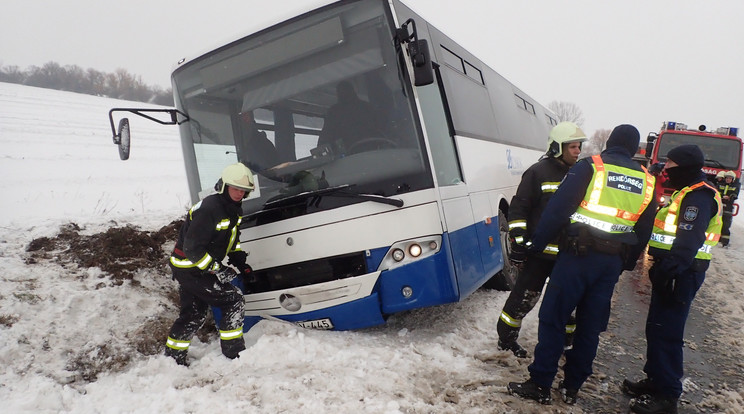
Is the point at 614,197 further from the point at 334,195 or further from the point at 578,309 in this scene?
the point at 334,195

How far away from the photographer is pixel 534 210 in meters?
3.90

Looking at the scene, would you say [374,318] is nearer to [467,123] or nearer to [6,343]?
[467,123]

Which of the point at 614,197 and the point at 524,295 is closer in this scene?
the point at 614,197

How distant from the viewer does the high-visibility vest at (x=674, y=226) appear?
126 inches

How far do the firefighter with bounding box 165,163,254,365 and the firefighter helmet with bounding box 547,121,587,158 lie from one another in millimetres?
2658

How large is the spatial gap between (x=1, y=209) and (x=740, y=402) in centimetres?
1140

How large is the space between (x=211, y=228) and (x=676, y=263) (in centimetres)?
353

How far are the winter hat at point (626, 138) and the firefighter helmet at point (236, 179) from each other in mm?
2878

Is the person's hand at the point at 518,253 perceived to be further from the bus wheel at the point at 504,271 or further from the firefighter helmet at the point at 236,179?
the firefighter helmet at the point at 236,179

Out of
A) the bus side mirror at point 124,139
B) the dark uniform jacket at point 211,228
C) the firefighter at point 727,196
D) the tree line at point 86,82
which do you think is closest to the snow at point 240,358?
the dark uniform jacket at point 211,228

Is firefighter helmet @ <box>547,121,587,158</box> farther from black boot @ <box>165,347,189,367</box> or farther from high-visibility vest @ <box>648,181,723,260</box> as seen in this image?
black boot @ <box>165,347,189,367</box>

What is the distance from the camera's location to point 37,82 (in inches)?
2271

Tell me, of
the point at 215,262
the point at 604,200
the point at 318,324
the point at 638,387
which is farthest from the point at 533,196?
the point at 215,262

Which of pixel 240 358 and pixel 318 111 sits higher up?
pixel 318 111
